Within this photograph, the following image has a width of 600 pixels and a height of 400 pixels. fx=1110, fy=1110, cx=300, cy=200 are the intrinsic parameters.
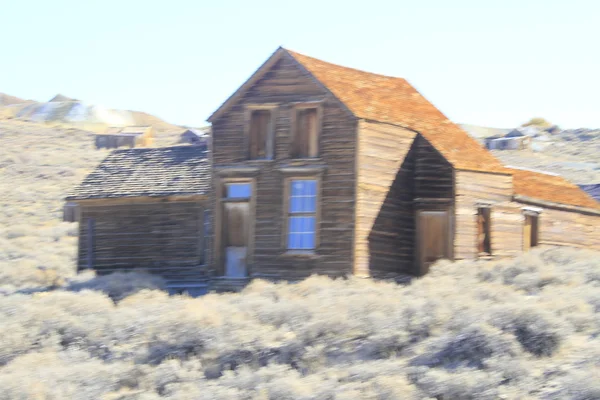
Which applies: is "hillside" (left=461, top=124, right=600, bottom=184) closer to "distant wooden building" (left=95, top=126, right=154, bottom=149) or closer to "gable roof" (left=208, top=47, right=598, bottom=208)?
"gable roof" (left=208, top=47, right=598, bottom=208)

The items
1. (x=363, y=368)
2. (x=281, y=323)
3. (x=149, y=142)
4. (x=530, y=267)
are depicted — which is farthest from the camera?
(x=149, y=142)

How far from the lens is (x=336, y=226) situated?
24250 mm

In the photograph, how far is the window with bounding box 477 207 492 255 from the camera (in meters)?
25.5

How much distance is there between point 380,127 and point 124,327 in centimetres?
795

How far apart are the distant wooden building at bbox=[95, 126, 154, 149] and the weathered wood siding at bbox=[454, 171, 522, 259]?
42.2 metres

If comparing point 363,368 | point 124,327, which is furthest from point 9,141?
point 363,368

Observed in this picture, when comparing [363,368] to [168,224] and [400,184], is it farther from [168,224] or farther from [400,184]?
[168,224]

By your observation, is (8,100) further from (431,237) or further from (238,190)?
(431,237)

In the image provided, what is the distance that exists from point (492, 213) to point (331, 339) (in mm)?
9306

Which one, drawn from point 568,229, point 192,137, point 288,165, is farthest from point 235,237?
point 192,137

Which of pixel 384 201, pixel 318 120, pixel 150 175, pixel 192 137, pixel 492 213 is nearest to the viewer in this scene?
pixel 384 201

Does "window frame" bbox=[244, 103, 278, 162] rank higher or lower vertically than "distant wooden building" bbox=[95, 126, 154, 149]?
lower

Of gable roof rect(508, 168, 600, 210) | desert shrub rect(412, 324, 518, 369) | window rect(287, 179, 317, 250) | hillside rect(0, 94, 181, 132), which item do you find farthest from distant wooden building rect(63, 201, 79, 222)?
hillside rect(0, 94, 181, 132)

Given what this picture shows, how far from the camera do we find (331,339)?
17531 mm
